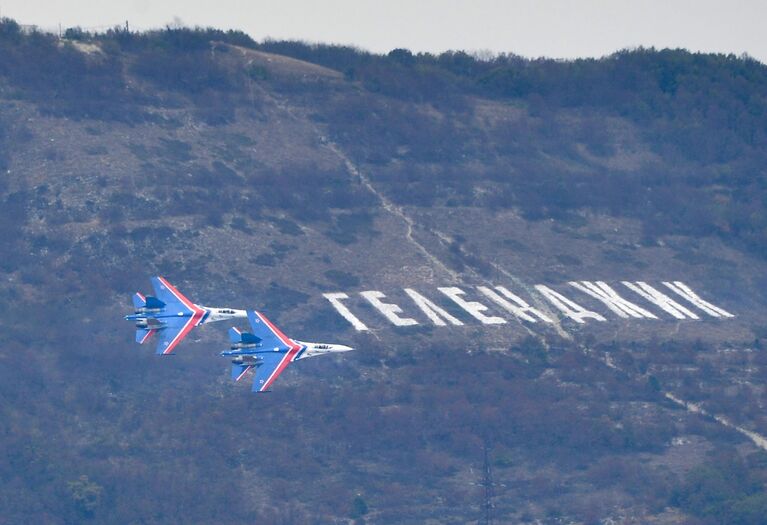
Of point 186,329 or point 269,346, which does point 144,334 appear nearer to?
point 186,329

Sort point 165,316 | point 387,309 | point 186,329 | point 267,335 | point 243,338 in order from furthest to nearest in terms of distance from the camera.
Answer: point 387,309, point 186,329, point 165,316, point 267,335, point 243,338

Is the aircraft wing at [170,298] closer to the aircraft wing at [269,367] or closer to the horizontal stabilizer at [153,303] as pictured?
the horizontal stabilizer at [153,303]

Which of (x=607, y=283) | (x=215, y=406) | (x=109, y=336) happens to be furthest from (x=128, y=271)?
(x=607, y=283)

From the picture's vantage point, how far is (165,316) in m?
136

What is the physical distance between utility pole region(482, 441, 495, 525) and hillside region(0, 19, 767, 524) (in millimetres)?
511

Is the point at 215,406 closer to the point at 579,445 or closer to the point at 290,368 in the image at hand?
the point at 290,368

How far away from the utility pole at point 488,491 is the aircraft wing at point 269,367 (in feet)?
59.8

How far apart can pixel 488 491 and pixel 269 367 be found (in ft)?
66.3

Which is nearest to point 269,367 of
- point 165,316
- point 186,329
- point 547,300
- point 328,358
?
point 186,329

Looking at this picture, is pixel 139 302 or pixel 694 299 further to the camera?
pixel 694 299

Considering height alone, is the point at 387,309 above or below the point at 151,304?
above

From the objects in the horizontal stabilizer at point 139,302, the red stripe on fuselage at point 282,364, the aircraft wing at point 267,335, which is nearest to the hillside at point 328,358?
the red stripe on fuselage at point 282,364

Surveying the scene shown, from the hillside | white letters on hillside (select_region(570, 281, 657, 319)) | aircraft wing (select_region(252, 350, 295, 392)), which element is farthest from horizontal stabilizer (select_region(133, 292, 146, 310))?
white letters on hillside (select_region(570, 281, 657, 319))

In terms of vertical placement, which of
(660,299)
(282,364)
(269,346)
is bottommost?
(282,364)
